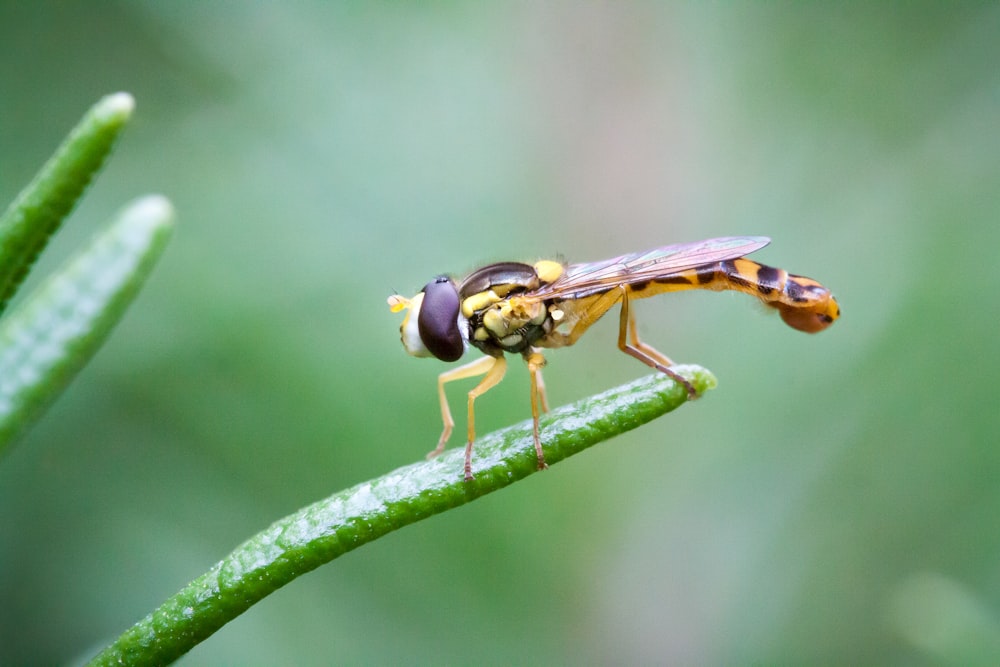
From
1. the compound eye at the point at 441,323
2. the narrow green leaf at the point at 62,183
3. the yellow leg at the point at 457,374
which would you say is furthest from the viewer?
the yellow leg at the point at 457,374

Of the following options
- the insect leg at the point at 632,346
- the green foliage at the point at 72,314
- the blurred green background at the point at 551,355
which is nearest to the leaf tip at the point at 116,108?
the green foliage at the point at 72,314

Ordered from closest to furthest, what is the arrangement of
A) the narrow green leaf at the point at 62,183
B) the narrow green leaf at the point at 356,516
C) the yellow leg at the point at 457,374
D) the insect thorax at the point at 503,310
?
the narrow green leaf at the point at 62,183 < the narrow green leaf at the point at 356,516 < the insect thorax at the point at 503,310 < the yellow leg at the point at 457,374

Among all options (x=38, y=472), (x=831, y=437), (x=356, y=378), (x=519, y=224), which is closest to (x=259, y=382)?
(x=356, y=378)

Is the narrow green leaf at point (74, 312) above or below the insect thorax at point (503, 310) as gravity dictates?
below

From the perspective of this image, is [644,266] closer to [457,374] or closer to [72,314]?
[457,374]

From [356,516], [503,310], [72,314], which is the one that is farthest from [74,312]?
[503,310]

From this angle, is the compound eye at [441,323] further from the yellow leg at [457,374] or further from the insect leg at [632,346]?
the insect leg at [632,346]

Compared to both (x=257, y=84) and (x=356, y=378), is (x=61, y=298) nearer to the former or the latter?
(x=356, y=378)
